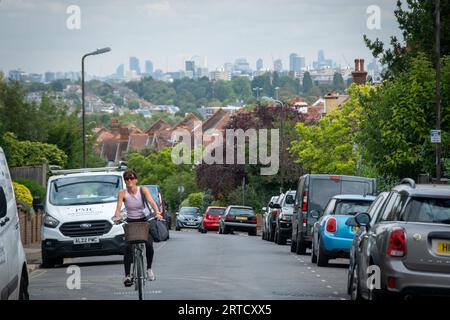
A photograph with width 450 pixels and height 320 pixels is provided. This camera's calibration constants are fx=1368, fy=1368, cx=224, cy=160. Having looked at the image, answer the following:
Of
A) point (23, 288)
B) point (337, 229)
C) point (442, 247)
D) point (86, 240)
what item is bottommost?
point (86, 240)

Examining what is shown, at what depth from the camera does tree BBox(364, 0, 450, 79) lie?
178 feet

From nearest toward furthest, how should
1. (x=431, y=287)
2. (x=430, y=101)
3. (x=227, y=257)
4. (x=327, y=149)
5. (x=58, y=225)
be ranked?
1. (x=431, y=287)
2. (x=58, y=225)
3. (x=227, y=257)
4. (x=430, y=101)
5. (x=327, y=149)

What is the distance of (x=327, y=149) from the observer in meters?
82.1

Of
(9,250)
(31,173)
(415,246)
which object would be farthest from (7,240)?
(31,173)

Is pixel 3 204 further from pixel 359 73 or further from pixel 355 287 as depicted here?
pixel 359 73

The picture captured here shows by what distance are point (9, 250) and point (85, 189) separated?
1424 cm

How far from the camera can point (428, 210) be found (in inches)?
663

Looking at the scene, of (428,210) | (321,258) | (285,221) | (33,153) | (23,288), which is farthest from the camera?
(33,153)

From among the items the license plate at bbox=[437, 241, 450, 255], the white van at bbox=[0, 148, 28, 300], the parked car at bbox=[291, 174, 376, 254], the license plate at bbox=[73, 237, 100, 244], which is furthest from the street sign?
the white van at bbox=[0, 148, 28, 300]

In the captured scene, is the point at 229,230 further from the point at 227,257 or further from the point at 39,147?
the point at 227,257

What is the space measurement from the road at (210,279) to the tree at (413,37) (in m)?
21.8

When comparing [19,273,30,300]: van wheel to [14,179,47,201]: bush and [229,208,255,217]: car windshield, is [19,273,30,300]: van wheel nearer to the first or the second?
[14,179,47,201]: bush

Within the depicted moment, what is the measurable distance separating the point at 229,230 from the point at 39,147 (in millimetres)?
10451
